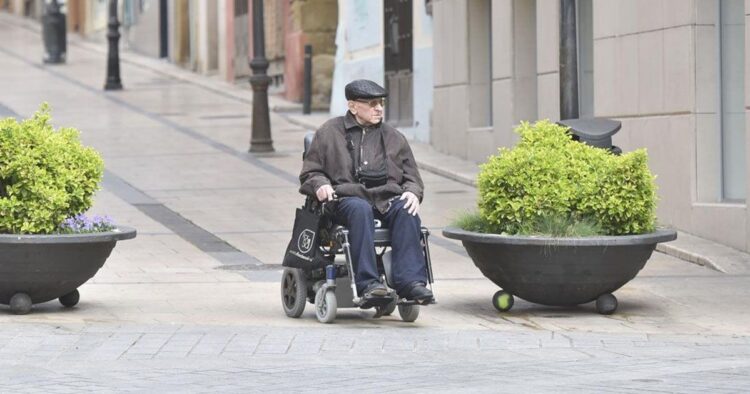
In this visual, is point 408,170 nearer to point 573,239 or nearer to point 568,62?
point 573,239

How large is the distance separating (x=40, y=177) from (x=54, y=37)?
99.9 ft

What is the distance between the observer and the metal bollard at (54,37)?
39.9m

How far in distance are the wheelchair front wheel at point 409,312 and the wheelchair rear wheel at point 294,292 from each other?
610mm

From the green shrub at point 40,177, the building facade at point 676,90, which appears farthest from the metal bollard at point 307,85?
the green shrub at point 40,177

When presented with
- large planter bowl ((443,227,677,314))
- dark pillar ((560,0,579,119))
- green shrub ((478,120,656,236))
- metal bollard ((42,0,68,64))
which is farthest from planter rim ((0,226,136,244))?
metal bollard ((42,0,68,64))

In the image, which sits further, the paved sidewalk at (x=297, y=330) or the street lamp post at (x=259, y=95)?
the street lamp post at (x=259, y=95)

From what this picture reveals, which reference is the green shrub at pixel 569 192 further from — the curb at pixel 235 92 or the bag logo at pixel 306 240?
the curb at pixel 235 92

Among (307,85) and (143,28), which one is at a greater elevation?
(143,28)

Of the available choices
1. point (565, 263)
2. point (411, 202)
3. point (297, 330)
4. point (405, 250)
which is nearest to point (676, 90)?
point (565, 263)

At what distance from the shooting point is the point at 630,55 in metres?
16.6

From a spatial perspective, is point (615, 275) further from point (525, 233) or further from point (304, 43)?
point (304, 43)

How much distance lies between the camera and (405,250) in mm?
10008

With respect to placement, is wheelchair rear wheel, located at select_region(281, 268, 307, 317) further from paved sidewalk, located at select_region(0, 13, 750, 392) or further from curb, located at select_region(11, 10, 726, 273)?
curb, located at select_region(11, 10, 726, 273)

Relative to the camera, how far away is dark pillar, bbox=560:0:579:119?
14.2 metres
